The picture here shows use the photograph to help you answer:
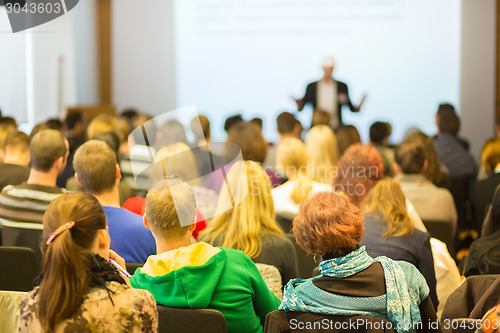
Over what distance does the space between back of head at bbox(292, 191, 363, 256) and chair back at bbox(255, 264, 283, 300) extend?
663mm

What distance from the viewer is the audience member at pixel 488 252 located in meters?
2.63

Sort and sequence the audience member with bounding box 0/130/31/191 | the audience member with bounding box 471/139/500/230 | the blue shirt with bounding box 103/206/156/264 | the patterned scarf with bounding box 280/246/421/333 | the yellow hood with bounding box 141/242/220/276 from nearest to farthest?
the patterned scarf with bounding box 280/246/421/333 → the yellow hood with bounding box 141/242/220/276 → the blue shirt with bounding box 103/206/156/264 → the audience member with bounding box 0/130/31/191 → the audience member with bounding box 471/139/500/230

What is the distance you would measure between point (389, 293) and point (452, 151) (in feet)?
13.4

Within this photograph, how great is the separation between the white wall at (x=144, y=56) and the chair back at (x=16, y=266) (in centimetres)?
691

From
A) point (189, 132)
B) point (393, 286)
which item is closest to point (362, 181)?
point (393, 286)

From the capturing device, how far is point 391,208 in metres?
2.85

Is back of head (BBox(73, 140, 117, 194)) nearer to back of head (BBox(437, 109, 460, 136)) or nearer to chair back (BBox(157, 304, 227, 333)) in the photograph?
chair back (BBox(157, 304, 227, 333))

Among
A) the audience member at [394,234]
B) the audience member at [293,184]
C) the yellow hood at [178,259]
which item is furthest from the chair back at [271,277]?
the audience member at [293,184]

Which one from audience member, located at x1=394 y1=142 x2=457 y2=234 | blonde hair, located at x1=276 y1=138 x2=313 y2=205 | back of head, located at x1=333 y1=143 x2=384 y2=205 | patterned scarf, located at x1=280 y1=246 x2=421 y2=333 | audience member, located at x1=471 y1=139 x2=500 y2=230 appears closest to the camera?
patterned scarf, located at x1=280 y1=246 x2=421 y2=333

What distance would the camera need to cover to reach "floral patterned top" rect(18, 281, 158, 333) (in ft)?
5.98

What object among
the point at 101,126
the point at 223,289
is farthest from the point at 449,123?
Result: the point at 223,289

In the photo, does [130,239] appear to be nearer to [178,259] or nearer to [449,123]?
[178,259]

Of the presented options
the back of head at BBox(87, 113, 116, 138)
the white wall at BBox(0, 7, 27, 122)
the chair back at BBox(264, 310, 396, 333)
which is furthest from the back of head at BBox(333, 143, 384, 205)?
the white wall at BBox(0, 7, 27, 122)

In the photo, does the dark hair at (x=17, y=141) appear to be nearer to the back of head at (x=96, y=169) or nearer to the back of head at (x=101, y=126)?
the back of head at (x=101, y=126)
